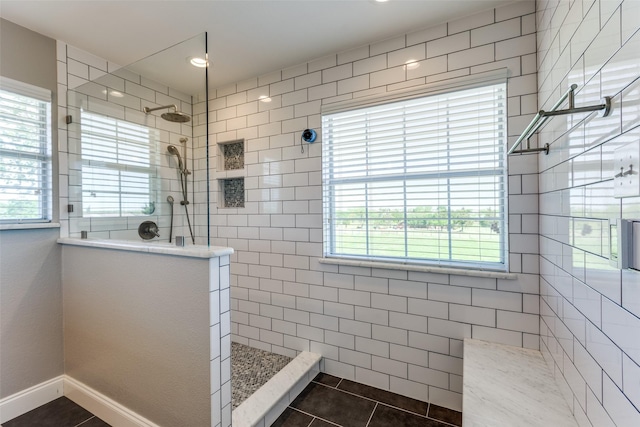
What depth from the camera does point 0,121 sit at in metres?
1.81

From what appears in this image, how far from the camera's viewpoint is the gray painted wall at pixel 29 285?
1.85 metres

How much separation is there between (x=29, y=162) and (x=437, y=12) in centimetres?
284

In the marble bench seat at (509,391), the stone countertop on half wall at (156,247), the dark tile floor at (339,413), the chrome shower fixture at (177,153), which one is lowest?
the dark tile floor at (339,413)

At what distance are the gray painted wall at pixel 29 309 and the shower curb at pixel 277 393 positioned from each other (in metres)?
1.50

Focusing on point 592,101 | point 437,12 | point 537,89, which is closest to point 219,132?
point 437,12

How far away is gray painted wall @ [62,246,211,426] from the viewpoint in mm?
1440

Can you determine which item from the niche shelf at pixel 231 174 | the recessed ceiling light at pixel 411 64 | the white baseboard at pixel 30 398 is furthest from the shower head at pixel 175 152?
the white baseboard at pixel 30 398

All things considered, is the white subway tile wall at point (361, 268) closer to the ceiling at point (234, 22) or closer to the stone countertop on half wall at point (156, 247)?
the ceiling at point (234, 22)

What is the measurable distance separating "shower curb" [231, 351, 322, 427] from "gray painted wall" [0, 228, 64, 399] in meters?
1.50

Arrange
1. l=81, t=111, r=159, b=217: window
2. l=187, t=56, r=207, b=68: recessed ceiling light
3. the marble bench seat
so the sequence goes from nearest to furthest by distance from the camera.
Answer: the marble bench seat → l=187, t=56, r=207, b=68: recessed ceiling light → l=81, t=111, r=159, b=217: window

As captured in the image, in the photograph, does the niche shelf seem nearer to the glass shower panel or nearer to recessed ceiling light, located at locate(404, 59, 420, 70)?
the glass shower panel

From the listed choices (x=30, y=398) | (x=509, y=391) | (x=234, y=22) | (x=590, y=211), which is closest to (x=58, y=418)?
(x=30, y=398)

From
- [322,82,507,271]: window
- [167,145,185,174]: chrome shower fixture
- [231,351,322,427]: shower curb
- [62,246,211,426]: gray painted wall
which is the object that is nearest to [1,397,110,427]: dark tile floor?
[62,246,211,426]: gray painted wall

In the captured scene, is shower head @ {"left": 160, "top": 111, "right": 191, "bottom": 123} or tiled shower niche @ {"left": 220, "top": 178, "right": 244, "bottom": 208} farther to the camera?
tiled shower niche @ {"left": 220, "top": 178, "right": 244, "bottom": 208}
